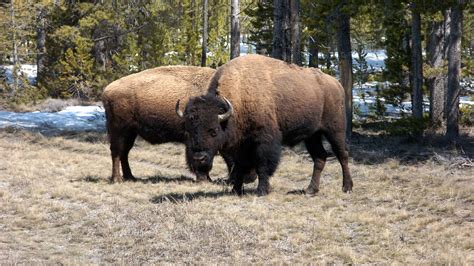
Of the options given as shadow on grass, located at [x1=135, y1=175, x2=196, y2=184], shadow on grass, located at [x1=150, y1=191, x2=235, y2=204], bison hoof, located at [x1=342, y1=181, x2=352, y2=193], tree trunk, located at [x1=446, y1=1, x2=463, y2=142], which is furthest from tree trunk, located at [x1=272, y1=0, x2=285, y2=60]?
shadow on grass, located at [x1=150, y1=191, x2=235, y2=204]

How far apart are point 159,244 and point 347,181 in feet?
16.5

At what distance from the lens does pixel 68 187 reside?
40.2ft

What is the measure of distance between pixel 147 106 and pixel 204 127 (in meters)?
3.73

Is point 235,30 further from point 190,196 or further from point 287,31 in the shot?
point 190,196

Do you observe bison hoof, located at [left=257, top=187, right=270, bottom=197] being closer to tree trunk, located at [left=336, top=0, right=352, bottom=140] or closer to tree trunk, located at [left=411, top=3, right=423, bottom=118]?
tree trunk, located at [left=336, top=0, right=352, bottom=140]

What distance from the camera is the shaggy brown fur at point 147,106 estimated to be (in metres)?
13.4

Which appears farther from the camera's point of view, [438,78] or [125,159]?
[438,78]

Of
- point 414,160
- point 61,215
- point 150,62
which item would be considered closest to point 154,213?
point 61,215

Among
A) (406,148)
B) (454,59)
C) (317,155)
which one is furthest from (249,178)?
(454,59)

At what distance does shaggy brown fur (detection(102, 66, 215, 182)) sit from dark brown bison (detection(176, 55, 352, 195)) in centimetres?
234

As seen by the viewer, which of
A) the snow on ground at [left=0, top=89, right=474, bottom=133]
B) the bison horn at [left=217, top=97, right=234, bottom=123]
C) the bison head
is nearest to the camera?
the bison head

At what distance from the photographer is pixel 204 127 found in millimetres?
10023

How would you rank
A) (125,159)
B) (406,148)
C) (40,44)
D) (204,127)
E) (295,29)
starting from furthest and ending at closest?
(40,44), (295,29), (406,148), (125,159), (204,127)

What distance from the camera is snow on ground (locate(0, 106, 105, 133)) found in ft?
79.0
